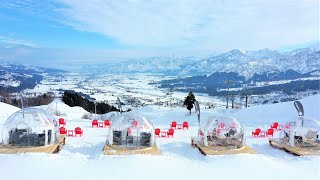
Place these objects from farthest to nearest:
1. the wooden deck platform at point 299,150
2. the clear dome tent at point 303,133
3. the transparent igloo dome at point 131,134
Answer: the clear dome tent at point 303,133
the transparent igloo dome at point 131,134
the wooden deck platform at point 299,150

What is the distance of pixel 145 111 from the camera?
2154 inches

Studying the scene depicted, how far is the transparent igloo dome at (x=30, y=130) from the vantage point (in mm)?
16875

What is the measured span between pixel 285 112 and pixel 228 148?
23362mm

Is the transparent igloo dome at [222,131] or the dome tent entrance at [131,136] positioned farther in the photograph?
the transparent igloo dome at [222,131]

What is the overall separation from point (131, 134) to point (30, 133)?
205 inches

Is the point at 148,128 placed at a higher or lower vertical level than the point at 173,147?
higher

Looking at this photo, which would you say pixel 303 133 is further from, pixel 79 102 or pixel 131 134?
pixel 79 102

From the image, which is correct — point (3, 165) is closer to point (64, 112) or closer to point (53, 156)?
point (53, 156)

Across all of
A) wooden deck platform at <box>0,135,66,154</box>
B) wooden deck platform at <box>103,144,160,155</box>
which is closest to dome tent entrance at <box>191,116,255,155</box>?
A: wooden deck platform at <box>103,144,160,155</box>

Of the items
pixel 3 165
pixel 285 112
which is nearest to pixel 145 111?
pixel 285 112

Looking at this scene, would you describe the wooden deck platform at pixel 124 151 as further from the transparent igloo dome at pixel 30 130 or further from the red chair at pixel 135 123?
the transparent igloo dome at pixel 30 130

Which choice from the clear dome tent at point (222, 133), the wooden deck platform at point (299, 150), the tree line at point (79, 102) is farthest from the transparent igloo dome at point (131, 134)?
the tree line at point (79, 102)

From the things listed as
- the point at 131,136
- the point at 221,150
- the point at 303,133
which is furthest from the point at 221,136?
the point at 131,136

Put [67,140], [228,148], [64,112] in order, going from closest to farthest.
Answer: [228,148] → [67,140] → [64,112]
